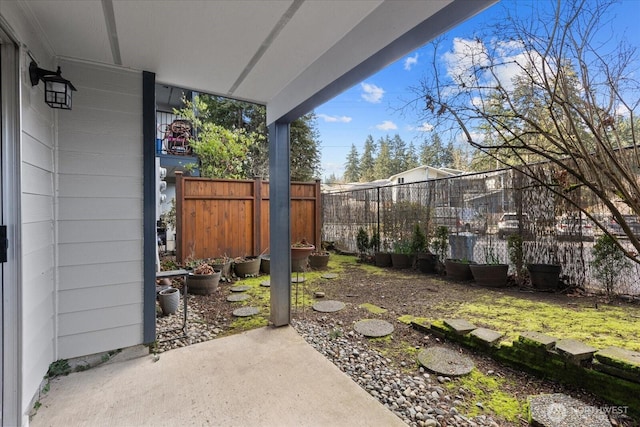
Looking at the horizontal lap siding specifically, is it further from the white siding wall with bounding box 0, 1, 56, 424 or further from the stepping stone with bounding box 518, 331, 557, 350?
the stepping stone with bounding box 518, 331, 557, 350

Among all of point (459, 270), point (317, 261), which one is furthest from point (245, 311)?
point (459, 270)

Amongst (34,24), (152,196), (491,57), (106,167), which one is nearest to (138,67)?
(34,24)

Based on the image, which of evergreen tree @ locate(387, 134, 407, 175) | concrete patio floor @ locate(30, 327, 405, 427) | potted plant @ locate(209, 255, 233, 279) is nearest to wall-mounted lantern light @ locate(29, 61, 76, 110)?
concrete patio floor @ locate(30, 327, 405, 427)

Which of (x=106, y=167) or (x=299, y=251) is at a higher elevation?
(x=106, y=167)

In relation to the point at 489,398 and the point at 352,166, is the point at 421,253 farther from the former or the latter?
the point at 352,166

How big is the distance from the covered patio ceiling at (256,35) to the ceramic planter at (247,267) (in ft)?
10.9

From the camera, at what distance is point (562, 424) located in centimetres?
162

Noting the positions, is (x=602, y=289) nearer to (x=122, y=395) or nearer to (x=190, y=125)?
(x=122, y=395)

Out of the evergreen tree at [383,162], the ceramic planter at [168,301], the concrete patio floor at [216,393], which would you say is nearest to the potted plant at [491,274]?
the concrete patio floor at [216,393]

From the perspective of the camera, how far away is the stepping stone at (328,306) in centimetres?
360

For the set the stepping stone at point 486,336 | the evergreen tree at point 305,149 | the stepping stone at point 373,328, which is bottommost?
the stepping stone at point 373,328

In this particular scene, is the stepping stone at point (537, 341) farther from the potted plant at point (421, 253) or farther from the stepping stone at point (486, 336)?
the potted plant at point (421, 253)

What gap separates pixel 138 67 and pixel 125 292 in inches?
72.6

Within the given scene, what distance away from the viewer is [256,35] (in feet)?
6.51
